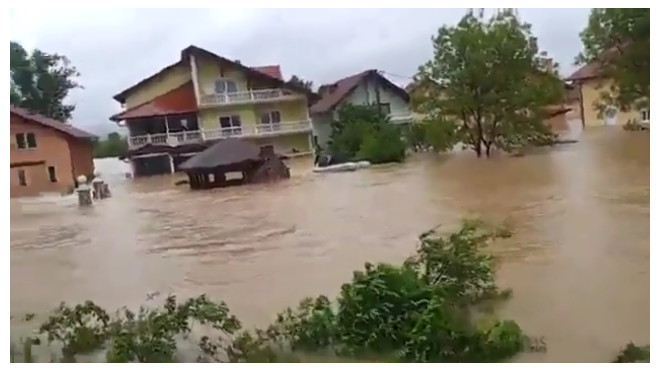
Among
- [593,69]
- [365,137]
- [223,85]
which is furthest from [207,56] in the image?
[593,69]

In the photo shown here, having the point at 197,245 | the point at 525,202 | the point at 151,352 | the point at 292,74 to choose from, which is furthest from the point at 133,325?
the point at 525,202

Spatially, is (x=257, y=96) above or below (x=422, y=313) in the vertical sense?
above

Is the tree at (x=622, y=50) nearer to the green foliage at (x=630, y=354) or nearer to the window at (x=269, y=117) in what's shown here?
the green foliage at (x=630, y=354)

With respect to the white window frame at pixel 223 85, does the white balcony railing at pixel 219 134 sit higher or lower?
lower

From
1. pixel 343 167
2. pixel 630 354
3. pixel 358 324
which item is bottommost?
pixel 630 354

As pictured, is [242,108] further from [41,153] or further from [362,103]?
[41,153]

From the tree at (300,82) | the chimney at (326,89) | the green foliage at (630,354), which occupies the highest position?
the tree at (300,82)

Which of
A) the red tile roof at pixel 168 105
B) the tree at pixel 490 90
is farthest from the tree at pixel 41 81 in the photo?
the tree at pixel 490 90

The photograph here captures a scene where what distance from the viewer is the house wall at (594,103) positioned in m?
1.80

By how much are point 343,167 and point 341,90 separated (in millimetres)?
177

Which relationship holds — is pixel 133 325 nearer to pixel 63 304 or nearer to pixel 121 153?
pixel 63 304

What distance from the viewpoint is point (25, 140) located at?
185cm

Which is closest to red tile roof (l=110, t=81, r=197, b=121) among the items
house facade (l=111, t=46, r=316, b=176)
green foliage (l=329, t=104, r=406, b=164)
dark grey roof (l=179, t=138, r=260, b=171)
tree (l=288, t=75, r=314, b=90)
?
house facade (l=111, t=46, r=316, b=176)

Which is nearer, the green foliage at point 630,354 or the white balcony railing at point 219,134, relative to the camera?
the green foliage at point 630,354
